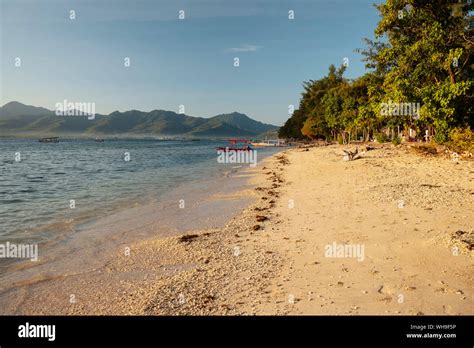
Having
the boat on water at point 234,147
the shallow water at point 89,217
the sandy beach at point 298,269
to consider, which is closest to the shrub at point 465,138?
the sandy beach at point 298,269

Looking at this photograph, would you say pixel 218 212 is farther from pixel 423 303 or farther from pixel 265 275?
pixel 423 303

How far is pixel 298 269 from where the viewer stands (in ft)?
27.7

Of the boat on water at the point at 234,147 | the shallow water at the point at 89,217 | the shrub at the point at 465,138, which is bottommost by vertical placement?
the shallow water at the point at 89,217

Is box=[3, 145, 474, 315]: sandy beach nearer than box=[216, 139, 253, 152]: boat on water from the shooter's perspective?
Yes

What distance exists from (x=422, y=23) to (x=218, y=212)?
1440 centimetres

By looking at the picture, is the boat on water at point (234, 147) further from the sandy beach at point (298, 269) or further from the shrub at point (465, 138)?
the sandy beach at point (298, 269)

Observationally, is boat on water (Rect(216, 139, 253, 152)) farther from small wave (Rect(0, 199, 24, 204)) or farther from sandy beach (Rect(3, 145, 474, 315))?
sandy beach (Rect(3, 145, 474, 315))

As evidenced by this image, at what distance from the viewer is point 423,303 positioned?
20.4ft

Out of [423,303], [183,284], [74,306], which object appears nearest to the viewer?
[423,303]

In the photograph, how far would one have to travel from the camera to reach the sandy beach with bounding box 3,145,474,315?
663 centimetres

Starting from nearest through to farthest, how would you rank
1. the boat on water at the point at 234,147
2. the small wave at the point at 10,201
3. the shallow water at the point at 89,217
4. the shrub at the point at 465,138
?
the shallow water at the point at 89,217, the small wave at the point at 10,201, the shrub at the point at 465,138, the boat on water at the point at 234,147

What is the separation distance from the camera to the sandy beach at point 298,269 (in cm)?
663

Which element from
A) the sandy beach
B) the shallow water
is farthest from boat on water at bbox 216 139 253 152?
the sandy beach
